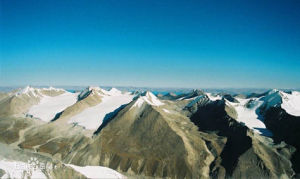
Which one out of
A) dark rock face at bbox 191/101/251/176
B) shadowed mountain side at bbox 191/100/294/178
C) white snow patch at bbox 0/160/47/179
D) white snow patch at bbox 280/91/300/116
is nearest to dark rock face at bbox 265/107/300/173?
shadowed mountain side at bbox 191/100/294/178

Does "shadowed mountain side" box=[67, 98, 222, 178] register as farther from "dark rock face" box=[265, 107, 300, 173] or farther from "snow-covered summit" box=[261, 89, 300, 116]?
"snow-covered summit" box=[261, 89, 300, 116]

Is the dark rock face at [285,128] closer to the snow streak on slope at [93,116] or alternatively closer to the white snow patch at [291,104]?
the white snow patch at [291,104]

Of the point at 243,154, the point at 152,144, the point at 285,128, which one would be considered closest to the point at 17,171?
the point at 152,144

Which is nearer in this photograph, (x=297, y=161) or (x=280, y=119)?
(x=297, y=161)

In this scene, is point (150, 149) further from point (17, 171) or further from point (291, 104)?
point (291, 104)

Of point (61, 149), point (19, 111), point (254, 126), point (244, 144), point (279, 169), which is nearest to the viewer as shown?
point (279, 169)

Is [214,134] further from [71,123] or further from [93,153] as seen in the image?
[71,123]

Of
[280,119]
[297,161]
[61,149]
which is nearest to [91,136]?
[61,149]

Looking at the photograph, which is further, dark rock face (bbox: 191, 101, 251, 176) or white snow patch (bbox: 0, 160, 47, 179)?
dark rock face (bbox: 191, 101, 251, 176)
